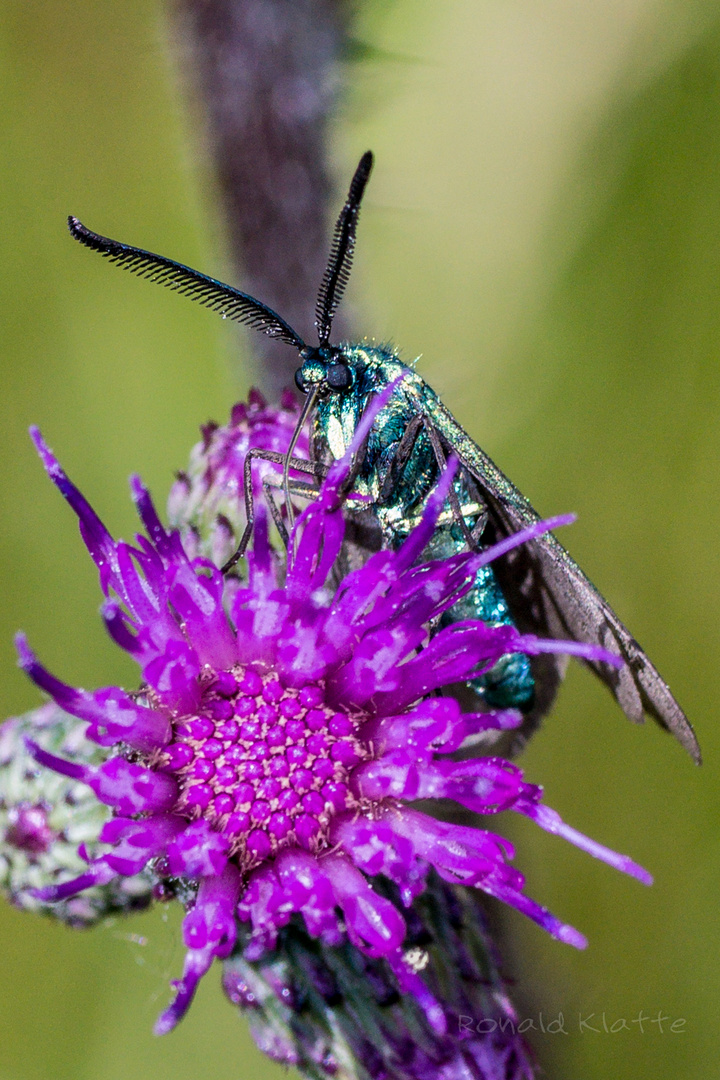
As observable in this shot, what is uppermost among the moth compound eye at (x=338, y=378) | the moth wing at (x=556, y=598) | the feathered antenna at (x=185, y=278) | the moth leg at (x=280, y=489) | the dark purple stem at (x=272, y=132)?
the dark purple stem at (x=272, y=132)

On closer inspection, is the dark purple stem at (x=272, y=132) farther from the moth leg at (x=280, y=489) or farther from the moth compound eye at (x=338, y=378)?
the moth compound eye at (x=338, y=378)

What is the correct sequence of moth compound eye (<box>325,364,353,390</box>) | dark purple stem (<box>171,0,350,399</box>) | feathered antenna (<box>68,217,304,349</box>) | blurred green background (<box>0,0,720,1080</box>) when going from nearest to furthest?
feathered antenna (<box>68,217,304,349</box>)
moth compound eye (<box>325,364,353,390</box>)
dark purple stem (<box>171,0,350,399</box>)
blurred green background (<box>0,0,720,1080</box>)

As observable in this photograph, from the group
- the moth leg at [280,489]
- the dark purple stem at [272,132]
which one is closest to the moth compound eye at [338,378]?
the moth leg at [280,489]

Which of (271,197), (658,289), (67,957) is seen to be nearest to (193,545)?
(271,197)

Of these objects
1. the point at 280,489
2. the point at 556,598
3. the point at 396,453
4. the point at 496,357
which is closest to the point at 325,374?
the point at 396,453

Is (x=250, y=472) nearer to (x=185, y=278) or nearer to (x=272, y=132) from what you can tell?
(x=185, y=278)

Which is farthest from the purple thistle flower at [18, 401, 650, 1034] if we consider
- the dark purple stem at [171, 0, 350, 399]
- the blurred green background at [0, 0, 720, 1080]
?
the blurred green background at [0, 0, 720, 1080]

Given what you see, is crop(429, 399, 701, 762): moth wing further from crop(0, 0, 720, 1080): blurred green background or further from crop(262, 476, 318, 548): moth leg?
crop(0, 0, 720, 1080): blurred green background
